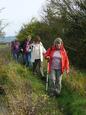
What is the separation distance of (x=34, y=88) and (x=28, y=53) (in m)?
7.63

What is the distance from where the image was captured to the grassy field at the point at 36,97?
45.5ft

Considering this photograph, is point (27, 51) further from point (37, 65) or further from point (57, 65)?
point (57, 65)

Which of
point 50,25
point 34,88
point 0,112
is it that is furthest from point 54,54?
point 50,25

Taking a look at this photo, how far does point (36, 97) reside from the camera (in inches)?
581

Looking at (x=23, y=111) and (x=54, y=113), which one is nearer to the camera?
(x=23, y=111)

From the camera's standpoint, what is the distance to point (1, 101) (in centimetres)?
1612

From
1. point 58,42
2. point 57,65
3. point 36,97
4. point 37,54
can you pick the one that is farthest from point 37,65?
point 36,97

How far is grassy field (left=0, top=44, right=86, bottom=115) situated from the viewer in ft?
45.5

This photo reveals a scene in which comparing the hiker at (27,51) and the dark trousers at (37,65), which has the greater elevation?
the hiker at (27,51)

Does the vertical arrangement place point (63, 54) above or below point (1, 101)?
above

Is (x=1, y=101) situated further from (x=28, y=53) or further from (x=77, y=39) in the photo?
(x=77, y=39)

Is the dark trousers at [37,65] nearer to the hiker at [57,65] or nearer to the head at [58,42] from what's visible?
the hiker at [57,65]

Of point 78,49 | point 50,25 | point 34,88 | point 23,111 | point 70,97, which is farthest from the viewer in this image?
point 50,25

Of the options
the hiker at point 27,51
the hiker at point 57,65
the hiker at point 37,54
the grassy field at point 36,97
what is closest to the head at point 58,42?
the hiker at point 57,65
